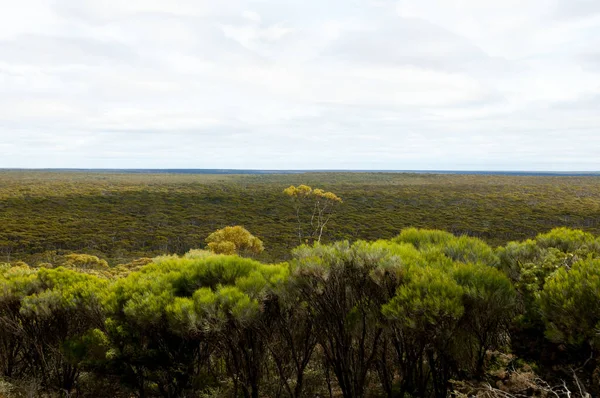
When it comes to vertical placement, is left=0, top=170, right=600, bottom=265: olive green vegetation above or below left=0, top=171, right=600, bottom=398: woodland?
below

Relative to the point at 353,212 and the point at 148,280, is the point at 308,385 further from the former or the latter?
the point at 353,212

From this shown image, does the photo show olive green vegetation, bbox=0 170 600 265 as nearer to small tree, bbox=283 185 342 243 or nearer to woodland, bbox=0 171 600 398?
small tree, bbox=283 185 342 243

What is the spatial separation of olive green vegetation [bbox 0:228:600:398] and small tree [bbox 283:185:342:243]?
25.5 metres

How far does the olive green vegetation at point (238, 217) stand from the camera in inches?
2008

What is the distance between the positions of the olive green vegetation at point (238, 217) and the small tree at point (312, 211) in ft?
6.11

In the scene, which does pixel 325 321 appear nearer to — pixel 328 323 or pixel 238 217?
pixel 328 323

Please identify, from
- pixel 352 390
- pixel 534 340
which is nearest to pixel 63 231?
pixel 352 390

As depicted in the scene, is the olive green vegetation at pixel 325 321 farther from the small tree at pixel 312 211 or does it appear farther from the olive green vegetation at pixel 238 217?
the olive green vegetation at pixel 238 217

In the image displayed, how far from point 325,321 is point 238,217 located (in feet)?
208

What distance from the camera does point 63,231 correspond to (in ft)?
184

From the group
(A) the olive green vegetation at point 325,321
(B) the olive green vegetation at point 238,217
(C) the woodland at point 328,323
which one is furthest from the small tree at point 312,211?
(A) the olive green vegetation at point 325,321

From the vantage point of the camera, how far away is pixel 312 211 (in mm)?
76125

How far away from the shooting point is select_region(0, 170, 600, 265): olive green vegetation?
2008 inches

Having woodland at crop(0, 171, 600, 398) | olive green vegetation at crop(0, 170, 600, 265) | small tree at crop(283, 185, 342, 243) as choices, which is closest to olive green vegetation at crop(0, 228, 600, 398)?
woodland at crop(0, 171, 600, 398)
